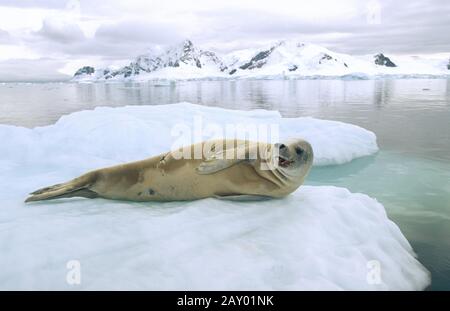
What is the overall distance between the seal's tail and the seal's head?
1.61 m

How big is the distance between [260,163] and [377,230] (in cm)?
105

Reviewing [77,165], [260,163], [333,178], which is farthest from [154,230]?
[333,178]

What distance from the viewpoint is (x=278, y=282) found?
231 cm

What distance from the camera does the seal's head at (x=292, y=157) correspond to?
10.7 feet

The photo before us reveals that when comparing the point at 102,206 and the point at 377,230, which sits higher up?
the point at 102,206

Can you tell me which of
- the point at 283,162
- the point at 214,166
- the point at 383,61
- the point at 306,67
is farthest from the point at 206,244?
the point at 383,61

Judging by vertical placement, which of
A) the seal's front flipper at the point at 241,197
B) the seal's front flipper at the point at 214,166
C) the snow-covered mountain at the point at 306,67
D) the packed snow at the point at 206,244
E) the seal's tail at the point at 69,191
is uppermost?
the snow-covered mountain at the point at 306,67

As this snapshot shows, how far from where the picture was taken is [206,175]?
335 centimetres

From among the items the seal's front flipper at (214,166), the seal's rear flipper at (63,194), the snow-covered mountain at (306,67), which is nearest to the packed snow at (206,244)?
the seal's rear flipper at (63,194)

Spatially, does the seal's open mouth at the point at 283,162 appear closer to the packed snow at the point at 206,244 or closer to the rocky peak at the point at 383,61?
the packed snow at the point at 206,244

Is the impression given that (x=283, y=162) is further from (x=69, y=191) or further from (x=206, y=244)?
(x=69, y=191)

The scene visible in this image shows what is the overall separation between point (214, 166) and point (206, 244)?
76 centimetres
